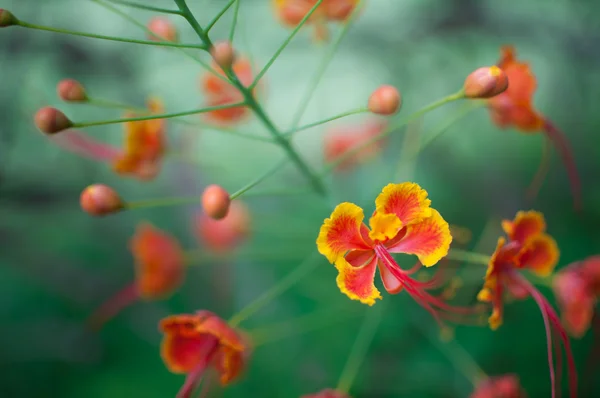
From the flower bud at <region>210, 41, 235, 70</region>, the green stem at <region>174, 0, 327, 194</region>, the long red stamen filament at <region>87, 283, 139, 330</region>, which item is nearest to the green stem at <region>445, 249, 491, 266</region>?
the green stem at <region>174, 0, 327, 194</region>

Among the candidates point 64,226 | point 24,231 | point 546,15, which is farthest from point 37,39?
point 546,15

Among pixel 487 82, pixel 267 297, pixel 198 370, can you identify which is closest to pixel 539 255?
pixel 487 82

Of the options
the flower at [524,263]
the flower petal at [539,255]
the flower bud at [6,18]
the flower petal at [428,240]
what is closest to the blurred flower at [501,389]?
the flower at [524,263]

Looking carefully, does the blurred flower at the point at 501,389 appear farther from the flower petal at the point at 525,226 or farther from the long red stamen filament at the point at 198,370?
the long red stamen filament at the point at 198,370

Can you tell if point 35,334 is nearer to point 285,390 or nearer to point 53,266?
point 53,266

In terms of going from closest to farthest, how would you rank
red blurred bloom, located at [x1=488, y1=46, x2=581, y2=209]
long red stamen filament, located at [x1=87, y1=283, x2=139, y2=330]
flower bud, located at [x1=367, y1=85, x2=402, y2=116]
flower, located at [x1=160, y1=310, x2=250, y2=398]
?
flower bud, located at [x1=367, y1=85, x2=402, y2=116] → flower, located at [x1=160, y1=310, x2=250, y2=398] → red blurred bloom, located at [x1=488, y1=46, x2=581, y2=209] → long red stamen filament, located at [x1=87, y1=283, x2=139, y2=330]

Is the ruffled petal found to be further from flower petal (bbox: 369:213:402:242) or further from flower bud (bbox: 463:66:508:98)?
flower bud (bbox: 463:66:508:98)
